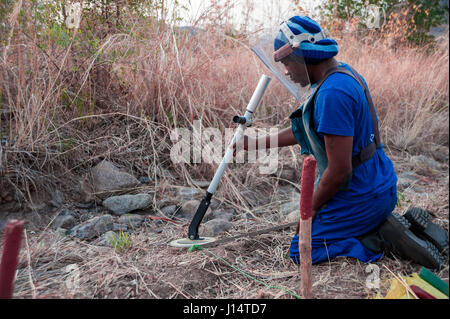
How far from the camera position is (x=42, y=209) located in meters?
2.64

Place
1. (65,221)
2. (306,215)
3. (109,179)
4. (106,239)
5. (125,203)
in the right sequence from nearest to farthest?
(306,215) < (106,239) < (65,221) < (125,203) < (109,179)

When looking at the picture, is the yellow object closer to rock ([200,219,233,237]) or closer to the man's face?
the man's face

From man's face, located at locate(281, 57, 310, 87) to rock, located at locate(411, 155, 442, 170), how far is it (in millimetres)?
2859

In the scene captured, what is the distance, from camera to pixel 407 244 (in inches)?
71.2

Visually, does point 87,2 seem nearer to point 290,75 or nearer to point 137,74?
point 137,74

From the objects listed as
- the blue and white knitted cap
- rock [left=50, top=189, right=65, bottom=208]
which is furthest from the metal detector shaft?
rock [left=50, top=189, right=65, bottom=208]

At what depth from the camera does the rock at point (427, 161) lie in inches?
164

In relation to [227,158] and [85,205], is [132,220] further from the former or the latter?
[227,158]

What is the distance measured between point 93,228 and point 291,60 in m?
1.61

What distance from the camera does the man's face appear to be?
1.82m

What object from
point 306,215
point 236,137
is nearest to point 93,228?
→ point 236,137

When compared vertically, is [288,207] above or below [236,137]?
below
